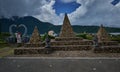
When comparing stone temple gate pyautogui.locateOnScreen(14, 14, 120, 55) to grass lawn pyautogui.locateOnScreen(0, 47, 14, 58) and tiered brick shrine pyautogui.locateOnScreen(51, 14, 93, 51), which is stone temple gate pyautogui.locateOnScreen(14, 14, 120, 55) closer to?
tiered brick shrine pyautogui.locateOnScreen(51, 14, 93, 51)

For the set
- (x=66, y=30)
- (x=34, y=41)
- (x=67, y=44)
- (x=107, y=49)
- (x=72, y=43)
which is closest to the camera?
(x=107, y=49)

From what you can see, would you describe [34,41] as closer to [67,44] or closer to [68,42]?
[67,44]

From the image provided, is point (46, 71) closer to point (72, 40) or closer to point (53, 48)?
point (53, 48)

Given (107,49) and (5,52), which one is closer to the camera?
(107,49)

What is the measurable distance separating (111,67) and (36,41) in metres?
13.9

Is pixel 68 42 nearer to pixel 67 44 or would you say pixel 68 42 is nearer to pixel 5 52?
pixel 67 44

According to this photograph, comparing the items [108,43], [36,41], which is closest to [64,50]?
[36,41]

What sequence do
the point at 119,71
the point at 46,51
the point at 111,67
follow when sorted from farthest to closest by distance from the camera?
the point at 46,51 < the point at 111,67 < the point at 119,71

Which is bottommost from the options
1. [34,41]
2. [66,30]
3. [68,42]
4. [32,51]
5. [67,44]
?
[32,51]

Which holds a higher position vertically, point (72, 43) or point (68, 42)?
point (68, 42)

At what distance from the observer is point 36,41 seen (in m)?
23.3

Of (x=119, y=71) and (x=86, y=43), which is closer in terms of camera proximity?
(x=119, y=71)

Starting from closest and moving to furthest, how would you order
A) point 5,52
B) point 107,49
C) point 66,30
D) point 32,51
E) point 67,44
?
point 107,49 → point 32,51 → point 5,52 → point 67,44 → point 66,30

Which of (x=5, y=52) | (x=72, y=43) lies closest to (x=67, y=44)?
(x=72, y=43)
